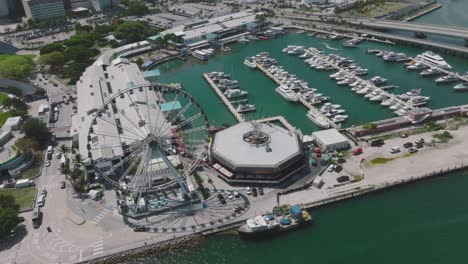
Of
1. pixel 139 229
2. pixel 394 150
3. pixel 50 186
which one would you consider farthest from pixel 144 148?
pixel 394 150

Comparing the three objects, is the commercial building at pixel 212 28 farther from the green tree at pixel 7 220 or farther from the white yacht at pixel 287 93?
the green tree at pixel 7 220

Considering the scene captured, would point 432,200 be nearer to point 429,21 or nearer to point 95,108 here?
point 95,108

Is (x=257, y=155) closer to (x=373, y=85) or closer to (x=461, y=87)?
(x=373, y=85)

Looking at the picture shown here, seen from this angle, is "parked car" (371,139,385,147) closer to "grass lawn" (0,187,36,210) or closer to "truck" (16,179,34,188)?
"grass lawn" (0,187,36,210)

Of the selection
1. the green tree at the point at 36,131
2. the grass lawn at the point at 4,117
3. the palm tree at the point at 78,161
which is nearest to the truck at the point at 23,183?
the palm tree at the point at 78,161

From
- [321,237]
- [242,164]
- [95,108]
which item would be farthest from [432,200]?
[95,108]

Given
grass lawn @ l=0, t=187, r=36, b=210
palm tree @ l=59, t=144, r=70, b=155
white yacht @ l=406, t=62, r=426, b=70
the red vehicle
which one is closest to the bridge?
white yacht @ l=406, t=62, r=426, b=70

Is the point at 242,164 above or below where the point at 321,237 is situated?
above
